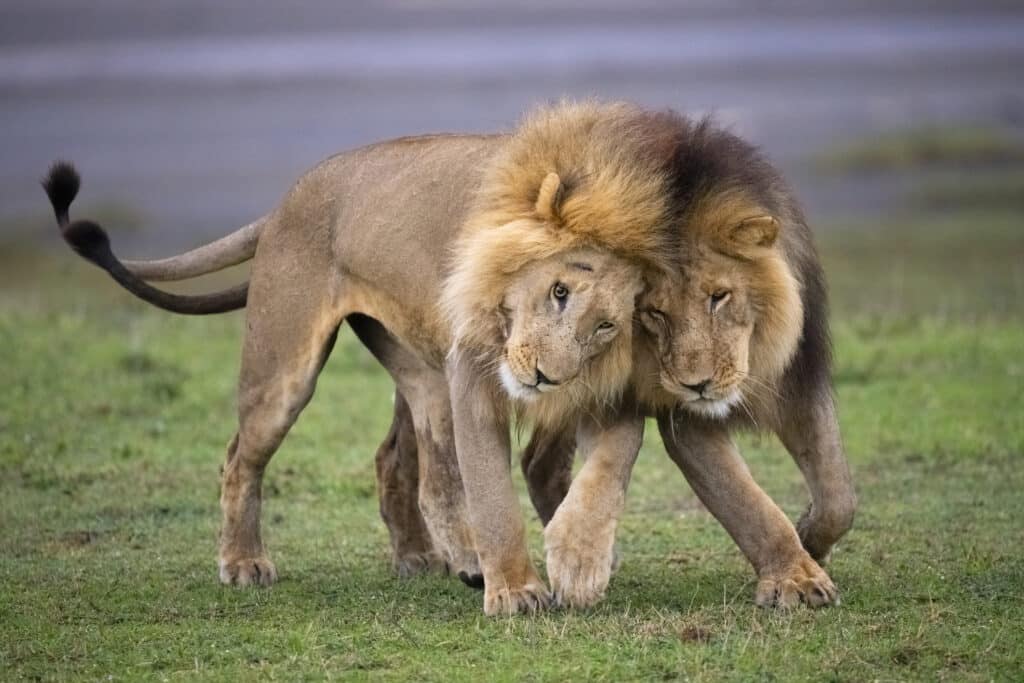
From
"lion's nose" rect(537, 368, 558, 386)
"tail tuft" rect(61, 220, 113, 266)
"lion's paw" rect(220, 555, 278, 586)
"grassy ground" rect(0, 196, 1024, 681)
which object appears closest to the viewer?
"grassy ground" rect(0, 196, 1024, 681)

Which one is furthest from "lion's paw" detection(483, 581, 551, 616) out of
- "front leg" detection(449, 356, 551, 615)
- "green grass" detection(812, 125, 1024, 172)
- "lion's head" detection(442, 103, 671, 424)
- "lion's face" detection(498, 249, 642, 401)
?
"green grass" detection(812, 125, 1024, 172)

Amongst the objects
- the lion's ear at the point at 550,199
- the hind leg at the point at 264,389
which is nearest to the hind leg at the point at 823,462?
the lion's ear at the point at 550,199

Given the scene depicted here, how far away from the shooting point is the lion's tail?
572cm

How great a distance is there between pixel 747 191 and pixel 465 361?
2.74ft

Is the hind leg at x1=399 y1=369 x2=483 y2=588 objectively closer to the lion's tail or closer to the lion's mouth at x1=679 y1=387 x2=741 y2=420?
the lion's tail

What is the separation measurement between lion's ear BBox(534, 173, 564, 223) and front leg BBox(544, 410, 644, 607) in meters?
0.65

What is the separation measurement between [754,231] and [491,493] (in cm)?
96

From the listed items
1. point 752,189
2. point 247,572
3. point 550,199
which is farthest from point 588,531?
point 247,572

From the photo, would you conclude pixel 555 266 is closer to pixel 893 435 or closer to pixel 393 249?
pixel 393 249

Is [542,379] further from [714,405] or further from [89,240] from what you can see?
[89,240]

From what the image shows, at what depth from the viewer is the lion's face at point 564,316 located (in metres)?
4.32

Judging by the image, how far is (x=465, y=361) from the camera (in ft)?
15.4

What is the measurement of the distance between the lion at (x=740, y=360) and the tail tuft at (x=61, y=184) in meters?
1.83

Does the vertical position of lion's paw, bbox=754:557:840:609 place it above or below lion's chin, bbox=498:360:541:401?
below
